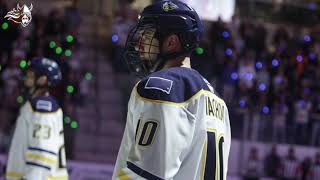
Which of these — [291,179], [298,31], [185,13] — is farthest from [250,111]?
[185,13]

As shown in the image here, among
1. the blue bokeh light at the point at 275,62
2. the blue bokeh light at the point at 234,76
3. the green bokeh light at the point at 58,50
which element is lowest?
the blue bokeh light at the point at 234,76

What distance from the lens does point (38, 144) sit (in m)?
5.95

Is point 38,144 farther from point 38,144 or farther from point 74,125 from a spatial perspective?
point 74,125

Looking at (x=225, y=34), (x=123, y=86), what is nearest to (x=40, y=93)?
(x=123, y=86)

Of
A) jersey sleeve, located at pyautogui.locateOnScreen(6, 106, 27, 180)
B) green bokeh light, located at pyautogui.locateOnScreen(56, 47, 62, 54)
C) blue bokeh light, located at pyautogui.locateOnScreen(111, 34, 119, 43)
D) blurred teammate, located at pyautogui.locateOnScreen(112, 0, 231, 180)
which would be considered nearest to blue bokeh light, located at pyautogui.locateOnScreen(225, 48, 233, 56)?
blue bokeh light, located at pyautogui.locateOnScreen(111, 34, 119, 43)

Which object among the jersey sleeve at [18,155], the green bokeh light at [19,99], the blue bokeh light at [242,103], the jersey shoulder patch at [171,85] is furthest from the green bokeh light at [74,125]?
the jersey shoulder patch at [171,85]

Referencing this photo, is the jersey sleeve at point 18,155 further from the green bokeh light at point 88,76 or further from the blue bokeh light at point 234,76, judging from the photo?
the blue bokeh light at point 234,76

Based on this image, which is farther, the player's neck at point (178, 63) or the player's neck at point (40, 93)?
the player's neck at point (40, 93)

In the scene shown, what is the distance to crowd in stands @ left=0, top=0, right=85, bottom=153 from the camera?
11.4 metres

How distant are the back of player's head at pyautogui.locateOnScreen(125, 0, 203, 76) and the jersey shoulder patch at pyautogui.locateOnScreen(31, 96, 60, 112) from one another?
119 inches

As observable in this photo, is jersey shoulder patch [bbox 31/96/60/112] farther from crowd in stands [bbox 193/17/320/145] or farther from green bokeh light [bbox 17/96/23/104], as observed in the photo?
crowd in stands [bbox 193/17/320/145]

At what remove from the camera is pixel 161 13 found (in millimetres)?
3162

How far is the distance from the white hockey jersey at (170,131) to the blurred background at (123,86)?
775cm

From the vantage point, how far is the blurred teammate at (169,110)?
2.91m
